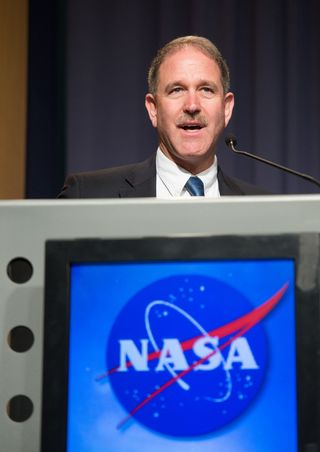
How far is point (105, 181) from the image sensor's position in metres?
1.57

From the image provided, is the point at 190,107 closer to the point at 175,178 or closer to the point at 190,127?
the point at 190,127

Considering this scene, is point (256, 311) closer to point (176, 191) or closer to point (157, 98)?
point (176, 191)

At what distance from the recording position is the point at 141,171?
160 cm

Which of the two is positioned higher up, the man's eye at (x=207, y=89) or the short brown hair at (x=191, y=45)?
the short brown hair at (x=191, y=45)

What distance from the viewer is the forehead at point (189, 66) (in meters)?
1.63

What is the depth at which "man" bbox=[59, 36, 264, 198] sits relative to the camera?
157 centimetres

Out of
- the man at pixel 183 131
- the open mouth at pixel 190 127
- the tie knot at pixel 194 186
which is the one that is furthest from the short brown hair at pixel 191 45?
the tie knot at pixel 194 186

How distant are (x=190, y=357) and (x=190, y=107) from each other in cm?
109

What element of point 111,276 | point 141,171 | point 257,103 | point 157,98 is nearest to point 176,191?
point 141,171

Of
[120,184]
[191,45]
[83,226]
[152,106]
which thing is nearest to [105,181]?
[120,184]

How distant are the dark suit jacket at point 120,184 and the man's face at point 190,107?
0.21ft

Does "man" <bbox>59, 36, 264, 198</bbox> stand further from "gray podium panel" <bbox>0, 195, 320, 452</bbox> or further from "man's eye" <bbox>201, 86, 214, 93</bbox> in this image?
"gray podium panel" <bbox>0, 195, 320, 452</bbox>

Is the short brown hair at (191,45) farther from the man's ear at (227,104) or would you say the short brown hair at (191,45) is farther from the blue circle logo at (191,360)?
the blue circle logo at (191,360)

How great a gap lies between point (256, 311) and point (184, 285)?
58 millimetres
